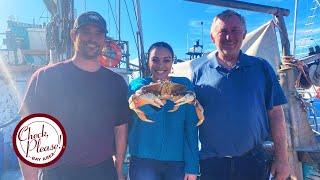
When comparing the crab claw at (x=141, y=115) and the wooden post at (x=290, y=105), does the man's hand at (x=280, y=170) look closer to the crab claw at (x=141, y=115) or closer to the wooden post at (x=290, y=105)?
the wooden post at (x=290, y=105)

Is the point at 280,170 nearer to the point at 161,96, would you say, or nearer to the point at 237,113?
the point at 237,113

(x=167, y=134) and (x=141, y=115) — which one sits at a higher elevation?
(x=141, y=115)

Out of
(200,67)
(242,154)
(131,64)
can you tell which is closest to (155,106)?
(200,67)

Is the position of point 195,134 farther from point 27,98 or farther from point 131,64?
point 131,64

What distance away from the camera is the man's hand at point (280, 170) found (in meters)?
3.37

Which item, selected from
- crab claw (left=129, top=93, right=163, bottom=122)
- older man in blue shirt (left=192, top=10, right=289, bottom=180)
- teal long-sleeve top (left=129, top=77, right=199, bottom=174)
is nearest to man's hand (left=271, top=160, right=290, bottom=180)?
older man in blue shirt (left=192, top=10, right=289, bottom=180)

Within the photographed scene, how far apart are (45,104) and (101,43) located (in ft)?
2.63

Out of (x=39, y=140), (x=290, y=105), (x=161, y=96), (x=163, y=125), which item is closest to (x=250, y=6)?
(x=290, y=105)

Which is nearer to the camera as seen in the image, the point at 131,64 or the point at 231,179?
the point at 231,179

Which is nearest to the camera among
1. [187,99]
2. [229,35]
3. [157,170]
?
[187,99]

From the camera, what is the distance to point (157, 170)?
3297 millimetres

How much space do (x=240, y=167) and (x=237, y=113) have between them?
56cm

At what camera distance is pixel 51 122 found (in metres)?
3.08

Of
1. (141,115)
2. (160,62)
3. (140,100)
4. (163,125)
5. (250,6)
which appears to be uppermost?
(250,6)
